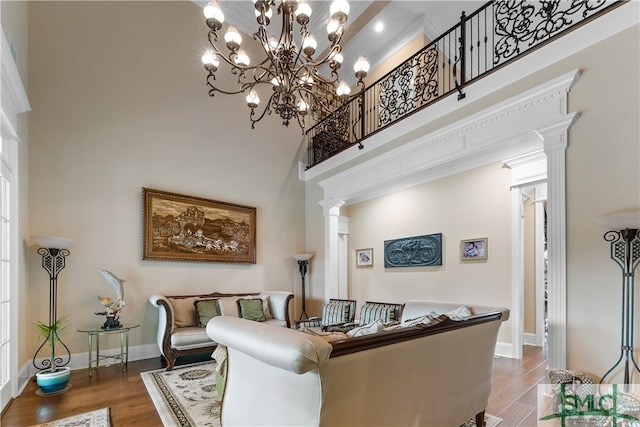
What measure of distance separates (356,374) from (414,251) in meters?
4.67

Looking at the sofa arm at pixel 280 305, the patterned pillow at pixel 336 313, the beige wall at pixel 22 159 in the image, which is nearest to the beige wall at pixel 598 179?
the patterned pillow at pixel 336 313

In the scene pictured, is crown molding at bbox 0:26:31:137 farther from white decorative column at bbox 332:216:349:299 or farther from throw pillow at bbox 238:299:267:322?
white decorative column at bbox 332:216:349:299

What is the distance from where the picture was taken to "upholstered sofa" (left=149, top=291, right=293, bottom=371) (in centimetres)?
408

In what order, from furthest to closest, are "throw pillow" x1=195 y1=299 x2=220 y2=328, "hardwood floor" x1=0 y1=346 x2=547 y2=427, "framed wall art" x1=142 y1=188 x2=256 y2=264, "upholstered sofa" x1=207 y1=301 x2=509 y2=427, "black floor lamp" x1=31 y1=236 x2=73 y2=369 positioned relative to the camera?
1. "framed wall art" x1=142 y1=188 x2=256 y2=264
2. "throw pillow" x1=195 y1=299 x2=220 y2=328
3. "black floor lamp" x1=31 y1=236 x2=73 y2=369
4. "hardwood floor" x1=0 y1=346 x2=547 y2=427
5. "upholstered sofa" x1=207 y1=301 x2=509 y2=427

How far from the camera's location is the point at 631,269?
A: 261 cm

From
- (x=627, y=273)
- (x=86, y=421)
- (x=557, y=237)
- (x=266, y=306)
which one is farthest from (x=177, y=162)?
(x=627, y=273)

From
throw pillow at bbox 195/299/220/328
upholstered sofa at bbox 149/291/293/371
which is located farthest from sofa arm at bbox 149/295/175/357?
throw pillow at bbox 195/299/220/328

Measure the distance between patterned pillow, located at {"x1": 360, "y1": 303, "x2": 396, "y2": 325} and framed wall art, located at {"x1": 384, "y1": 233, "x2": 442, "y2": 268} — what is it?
6.06 ft

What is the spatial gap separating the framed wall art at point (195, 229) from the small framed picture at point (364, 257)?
92.1 inches

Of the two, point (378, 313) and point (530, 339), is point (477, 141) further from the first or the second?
point (530, 339)

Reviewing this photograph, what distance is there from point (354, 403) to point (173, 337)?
10.7 feet

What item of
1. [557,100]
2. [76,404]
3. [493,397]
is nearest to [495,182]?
[557,100]

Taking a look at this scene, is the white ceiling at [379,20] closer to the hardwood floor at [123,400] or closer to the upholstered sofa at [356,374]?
the hardwood floor at [123,400]

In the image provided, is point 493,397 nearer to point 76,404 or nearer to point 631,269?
point 631,269
